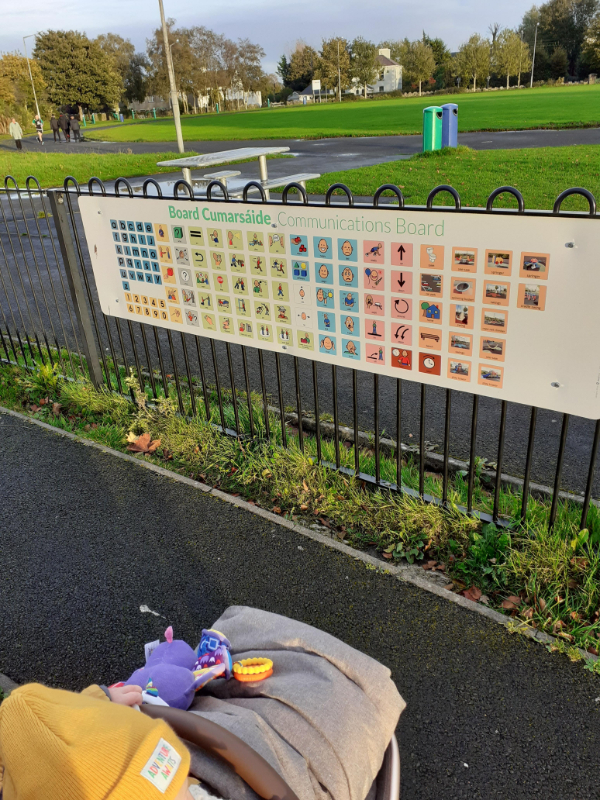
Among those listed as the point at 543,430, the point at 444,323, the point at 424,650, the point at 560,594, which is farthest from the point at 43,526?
the point at 543,430

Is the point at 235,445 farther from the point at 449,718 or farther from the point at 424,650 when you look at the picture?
the point at 449,718

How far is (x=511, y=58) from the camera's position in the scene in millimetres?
90125

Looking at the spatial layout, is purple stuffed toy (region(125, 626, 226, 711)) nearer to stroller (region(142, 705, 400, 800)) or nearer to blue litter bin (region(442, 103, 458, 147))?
stroller (region(142, 705, 400, 800))

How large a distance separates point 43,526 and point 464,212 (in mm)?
2893

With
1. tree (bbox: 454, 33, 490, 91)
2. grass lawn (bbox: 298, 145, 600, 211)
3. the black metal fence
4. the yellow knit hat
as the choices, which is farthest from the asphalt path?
tree (bbox: 454, 33, 490, 91)

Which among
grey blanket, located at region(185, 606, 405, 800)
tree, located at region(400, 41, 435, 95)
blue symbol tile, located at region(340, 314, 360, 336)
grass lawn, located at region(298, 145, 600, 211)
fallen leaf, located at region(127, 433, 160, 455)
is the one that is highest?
tree, located at region(400, 41, 435, 95)

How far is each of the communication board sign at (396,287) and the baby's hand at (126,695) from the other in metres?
1.96

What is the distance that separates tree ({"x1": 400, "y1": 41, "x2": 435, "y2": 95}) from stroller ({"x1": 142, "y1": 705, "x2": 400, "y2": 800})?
106581 millimetres

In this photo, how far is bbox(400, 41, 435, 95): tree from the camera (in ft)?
309

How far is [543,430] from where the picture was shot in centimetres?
438

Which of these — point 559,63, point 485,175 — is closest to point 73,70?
point 559,63

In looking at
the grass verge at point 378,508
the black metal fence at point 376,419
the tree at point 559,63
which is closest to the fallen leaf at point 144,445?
the grass verge at point 378,508

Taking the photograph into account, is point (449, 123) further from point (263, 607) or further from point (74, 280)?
point (263, 607)

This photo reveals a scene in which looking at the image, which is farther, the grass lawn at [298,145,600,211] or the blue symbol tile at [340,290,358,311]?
the grass lawn at [298,145,600,211]
